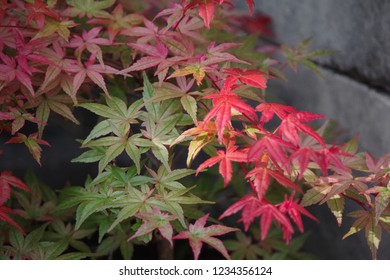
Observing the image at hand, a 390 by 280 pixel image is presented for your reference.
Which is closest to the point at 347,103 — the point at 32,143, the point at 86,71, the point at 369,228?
the point at 369,228

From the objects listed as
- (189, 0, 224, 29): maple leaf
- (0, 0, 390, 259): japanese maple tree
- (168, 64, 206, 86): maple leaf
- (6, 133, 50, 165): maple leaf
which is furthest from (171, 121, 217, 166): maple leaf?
(6, 133, 50, 165): maple leaf

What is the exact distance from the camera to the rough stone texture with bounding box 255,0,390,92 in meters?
1.70

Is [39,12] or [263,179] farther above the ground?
[39,12]

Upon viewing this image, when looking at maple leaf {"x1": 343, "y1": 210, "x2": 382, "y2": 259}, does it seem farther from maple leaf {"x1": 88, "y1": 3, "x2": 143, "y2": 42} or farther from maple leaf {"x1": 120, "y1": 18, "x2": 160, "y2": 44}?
maple leaf {"x1": 88, "y1": 3, "x2": 143, "y2": 42}

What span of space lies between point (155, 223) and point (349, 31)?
3.58 ft

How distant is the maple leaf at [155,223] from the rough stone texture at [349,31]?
3.07 feet

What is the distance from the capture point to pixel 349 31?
1856 mm

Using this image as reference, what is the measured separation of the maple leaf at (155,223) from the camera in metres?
1.13

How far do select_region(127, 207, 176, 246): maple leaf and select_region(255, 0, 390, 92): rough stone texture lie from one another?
0.94 m

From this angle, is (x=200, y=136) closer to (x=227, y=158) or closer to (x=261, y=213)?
(x=227, y=158)

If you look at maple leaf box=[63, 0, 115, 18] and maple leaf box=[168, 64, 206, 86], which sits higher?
maple leaf box=[63, 0, 115, 18]

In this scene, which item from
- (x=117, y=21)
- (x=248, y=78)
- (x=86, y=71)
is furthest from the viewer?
(x=117, y=21)

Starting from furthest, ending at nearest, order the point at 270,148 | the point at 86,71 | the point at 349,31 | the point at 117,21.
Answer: the point at 349,31 → the point at 117,21 → the point at 86,71 → the point at 270,148

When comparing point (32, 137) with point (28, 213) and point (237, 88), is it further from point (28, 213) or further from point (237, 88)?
point (237, 88)
